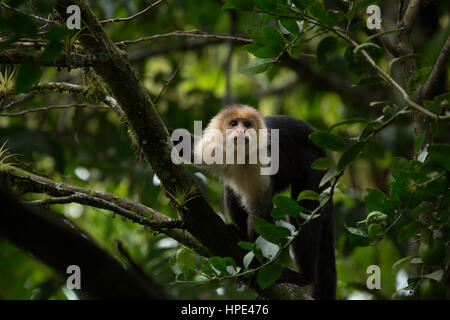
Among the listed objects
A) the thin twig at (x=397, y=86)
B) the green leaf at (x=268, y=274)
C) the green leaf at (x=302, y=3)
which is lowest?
the green leaf at (x=268, y=274)

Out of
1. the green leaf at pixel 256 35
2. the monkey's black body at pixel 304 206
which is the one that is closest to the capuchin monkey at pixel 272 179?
the monkey's black body at pixel 304 206

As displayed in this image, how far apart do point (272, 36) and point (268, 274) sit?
1.06m

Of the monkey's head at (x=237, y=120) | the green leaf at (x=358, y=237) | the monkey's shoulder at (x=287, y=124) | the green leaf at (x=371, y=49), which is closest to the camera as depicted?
the green leaf at (x=371, y=49)

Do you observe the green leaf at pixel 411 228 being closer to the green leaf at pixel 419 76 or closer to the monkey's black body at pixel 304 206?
the green leaf at pixel 419 76

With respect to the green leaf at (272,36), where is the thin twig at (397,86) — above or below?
below

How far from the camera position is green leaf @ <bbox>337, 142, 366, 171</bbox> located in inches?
76.0

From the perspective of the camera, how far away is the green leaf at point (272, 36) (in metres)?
2.39

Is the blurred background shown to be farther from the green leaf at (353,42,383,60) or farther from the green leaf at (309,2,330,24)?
the green leaf at (353,42,383,60)

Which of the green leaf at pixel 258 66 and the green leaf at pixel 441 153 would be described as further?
the green leaf at pixel 258 66

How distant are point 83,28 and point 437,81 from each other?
191 cm

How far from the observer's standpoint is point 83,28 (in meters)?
2.28

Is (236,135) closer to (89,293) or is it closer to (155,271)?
(155,271)
